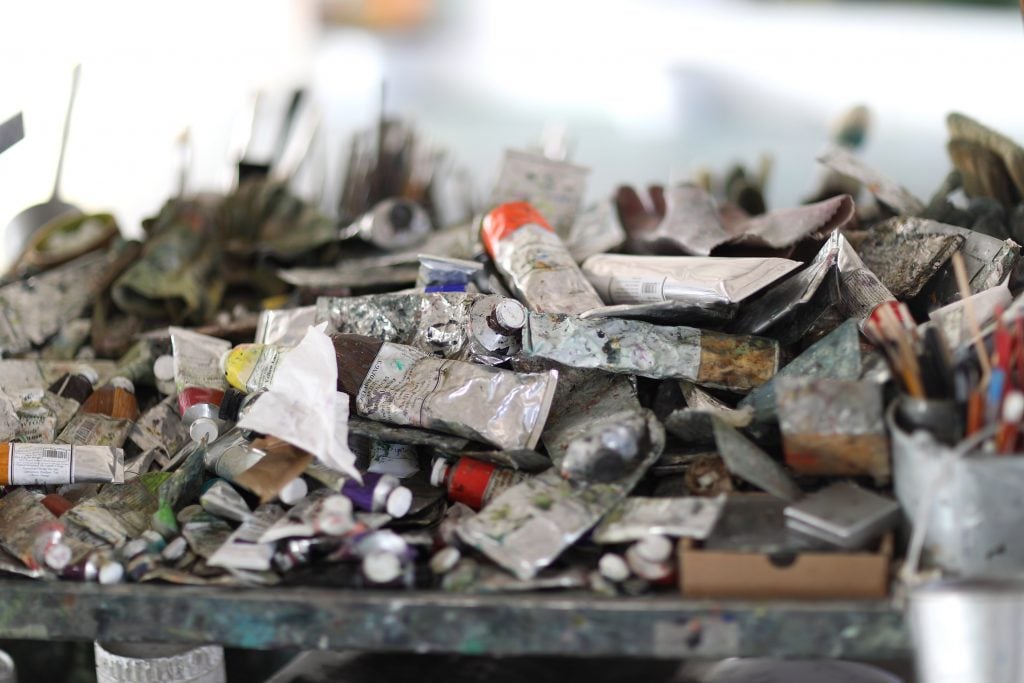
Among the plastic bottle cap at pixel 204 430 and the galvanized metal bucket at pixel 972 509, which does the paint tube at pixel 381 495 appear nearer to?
the plastic bottle cap at pixel 204 430

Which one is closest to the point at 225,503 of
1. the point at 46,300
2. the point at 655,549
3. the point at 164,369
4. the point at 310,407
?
the point at 310,407

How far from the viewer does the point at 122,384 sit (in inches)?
51.0

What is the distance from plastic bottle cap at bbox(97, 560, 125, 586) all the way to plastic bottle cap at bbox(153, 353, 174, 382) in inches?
15.8

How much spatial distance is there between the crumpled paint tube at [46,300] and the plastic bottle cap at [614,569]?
1059 millimetres

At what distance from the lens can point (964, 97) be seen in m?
3.79

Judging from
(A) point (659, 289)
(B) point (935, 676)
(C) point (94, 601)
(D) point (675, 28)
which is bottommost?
(C) point (94, 601)

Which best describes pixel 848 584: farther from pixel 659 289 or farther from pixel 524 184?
pixel 524 184

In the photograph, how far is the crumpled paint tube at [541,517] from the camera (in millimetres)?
894

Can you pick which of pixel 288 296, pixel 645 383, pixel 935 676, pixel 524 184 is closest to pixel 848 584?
pixel 935 676

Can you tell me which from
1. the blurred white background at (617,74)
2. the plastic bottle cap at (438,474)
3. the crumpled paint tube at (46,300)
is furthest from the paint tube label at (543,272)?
the blurred white background at (617,74)

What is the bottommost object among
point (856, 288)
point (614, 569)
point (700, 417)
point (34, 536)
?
point (34, 536)

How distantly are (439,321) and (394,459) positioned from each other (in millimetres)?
186

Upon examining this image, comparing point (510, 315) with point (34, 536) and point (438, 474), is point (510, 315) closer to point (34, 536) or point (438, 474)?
point (438, 474)

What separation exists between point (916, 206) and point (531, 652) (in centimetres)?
95
